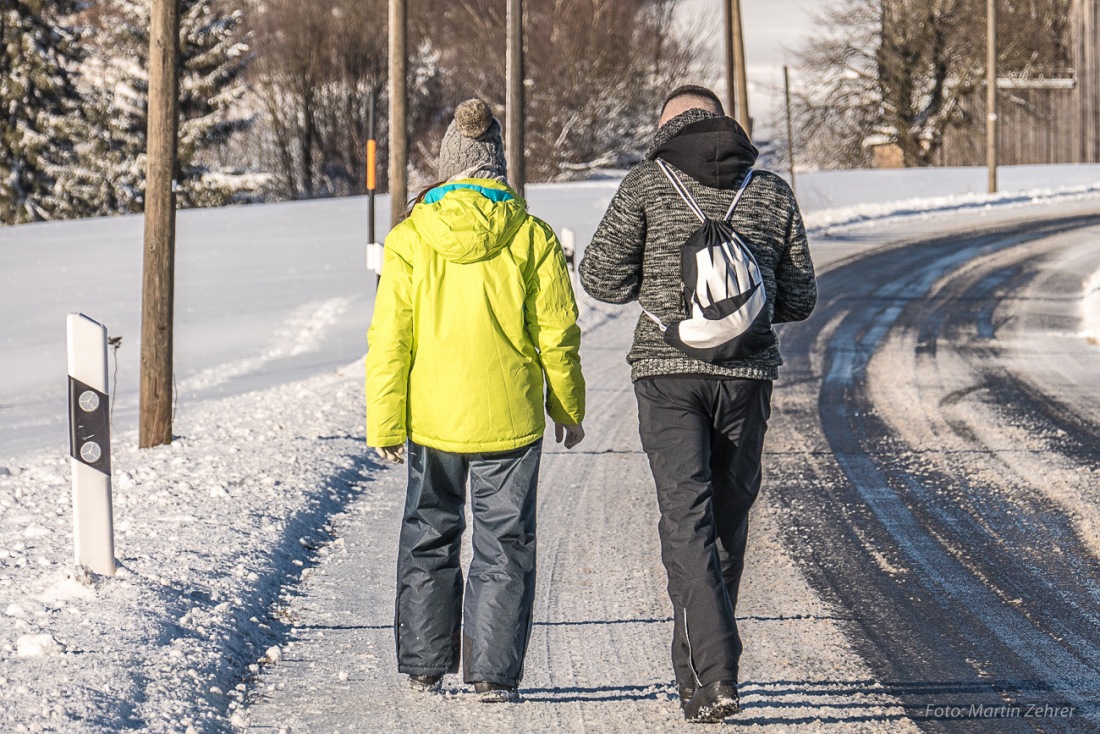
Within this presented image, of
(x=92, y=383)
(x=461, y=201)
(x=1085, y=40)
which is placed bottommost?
(x=92, y=383)

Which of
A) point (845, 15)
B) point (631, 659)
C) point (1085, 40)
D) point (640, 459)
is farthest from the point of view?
point (845, 15)

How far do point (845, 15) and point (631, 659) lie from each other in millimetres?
47788

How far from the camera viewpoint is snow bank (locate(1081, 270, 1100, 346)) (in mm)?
14070

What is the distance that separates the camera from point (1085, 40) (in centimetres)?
4534

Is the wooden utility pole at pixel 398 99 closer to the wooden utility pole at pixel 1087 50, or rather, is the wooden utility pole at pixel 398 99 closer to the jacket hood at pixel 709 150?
the jacket hood at pixel 709 150

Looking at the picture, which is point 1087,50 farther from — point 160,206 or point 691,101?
point 691,101

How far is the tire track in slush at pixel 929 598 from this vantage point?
180 inches

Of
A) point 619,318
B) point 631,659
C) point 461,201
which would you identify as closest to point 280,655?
point 631,659

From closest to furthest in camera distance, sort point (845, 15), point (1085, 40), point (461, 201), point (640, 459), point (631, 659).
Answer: point (461, 201) → point (631, 659) → point (640, 459) → point (1085, 40) → point (845, 15)

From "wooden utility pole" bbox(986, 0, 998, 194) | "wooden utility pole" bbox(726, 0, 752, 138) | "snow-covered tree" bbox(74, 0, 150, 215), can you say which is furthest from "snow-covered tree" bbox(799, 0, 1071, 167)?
"snow-covered tree" bbox(74, 0, 150, 215)

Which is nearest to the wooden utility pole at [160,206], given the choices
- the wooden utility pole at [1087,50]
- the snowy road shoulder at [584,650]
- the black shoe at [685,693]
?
the snowy road shoulder at [584,650]

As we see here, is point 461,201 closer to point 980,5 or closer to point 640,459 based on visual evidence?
point 640,459

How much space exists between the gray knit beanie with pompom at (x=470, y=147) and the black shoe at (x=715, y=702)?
70.5 inches

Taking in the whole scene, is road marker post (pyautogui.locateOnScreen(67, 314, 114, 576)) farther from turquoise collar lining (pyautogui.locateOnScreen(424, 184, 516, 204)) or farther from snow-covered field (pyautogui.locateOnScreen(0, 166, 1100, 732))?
turquoise collar lining (pyautogui.locateOnScreen(424, 184, 516, 204))
